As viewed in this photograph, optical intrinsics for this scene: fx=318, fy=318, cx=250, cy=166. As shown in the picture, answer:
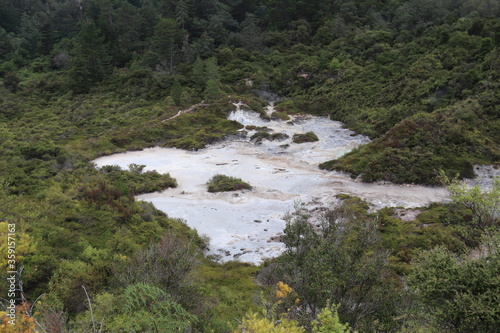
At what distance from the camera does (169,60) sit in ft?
190

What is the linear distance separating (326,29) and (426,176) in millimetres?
49050

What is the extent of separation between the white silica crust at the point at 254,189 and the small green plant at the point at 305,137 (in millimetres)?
727

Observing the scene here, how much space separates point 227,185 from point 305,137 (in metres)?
15.0

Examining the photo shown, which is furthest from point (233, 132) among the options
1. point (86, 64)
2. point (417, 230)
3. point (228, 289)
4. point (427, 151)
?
point (86, 64)

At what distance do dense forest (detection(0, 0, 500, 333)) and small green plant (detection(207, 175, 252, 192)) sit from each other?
360 centimetres

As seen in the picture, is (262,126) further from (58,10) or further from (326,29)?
(58,10)

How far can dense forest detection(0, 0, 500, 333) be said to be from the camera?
7391 mm

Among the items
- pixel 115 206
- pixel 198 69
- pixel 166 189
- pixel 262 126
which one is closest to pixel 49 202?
pixel 115 206

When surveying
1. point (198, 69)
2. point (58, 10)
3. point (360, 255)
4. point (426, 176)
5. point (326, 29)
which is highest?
point (58, 10)

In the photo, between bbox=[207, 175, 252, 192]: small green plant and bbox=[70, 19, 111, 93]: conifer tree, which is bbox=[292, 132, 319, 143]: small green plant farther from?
bbox=[70, 19, 111, 93]: conifer tree

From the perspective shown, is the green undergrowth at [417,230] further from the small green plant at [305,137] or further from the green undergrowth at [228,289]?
the small green plant at [305,137]

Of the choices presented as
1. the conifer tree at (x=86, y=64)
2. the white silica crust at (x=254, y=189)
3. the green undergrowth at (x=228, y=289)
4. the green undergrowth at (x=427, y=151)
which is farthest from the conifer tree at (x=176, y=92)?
the green undergrowth at (x=228, y=289)

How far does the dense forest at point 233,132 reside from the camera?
24.2ft

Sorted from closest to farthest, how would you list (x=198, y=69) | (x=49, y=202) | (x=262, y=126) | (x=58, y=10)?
(x=49, y=202)
(x=262, y=126)
(x=198, y=69)
(x=58, y=10)
